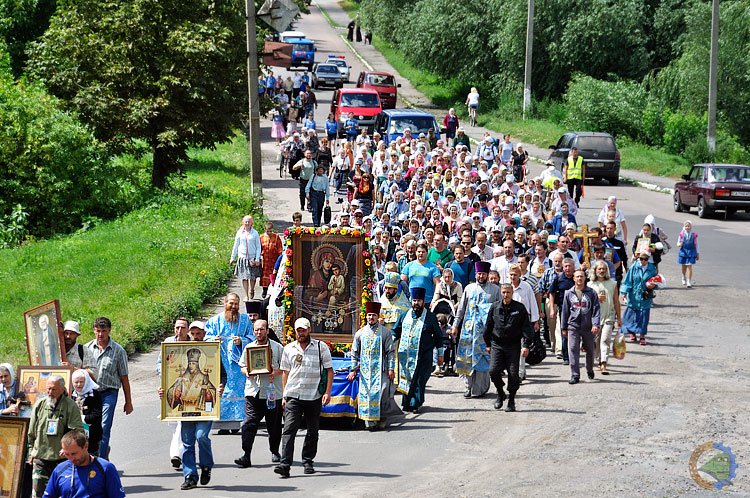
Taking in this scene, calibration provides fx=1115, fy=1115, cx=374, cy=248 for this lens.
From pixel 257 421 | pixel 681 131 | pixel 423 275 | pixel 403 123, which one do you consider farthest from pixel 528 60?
pixel 257 421

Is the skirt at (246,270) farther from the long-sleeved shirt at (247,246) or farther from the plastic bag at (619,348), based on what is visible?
the plastic bag at (619,348)

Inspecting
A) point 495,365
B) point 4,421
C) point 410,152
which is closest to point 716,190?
point 410,152

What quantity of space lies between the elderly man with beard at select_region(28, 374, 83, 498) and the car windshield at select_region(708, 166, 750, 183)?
24.3 metres

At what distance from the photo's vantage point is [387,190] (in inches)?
982

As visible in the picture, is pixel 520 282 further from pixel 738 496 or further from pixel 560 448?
pixel 738 496

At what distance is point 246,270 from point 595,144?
20.2 meters

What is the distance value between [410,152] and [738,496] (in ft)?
59.5

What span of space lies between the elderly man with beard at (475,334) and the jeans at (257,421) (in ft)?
11.8

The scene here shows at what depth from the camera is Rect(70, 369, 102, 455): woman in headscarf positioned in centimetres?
1089

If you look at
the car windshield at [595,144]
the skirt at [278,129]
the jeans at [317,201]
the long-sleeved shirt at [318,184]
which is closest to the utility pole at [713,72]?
the car windshield at [595,144]

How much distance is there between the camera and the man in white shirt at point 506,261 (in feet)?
55.6

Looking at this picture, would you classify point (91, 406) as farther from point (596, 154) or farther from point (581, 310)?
point (596, 154)

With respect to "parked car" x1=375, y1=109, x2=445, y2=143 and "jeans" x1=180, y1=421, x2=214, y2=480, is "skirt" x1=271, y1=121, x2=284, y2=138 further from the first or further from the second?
"jeans" x1=180, y1=421, x2=214, y2=480

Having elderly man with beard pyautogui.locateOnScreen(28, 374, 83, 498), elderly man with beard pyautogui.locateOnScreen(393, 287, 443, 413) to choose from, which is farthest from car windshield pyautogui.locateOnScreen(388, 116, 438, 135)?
elderly man with beard pyautogui.locateOnScreen(28, 374, 83, 498)
